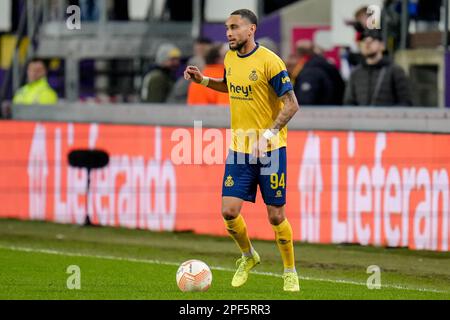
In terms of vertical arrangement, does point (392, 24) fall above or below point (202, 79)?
above

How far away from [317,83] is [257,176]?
621 cm

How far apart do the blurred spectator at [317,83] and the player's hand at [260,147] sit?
643cm

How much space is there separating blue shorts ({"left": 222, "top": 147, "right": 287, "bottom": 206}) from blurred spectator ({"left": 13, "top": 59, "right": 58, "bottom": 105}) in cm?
918

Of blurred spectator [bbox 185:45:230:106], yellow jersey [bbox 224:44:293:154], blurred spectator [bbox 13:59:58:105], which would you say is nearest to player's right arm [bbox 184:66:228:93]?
yellow jersey [bbox 224:44:293:154]

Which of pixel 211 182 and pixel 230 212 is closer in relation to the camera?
pixel 230 212

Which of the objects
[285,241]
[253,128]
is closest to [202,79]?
[253,128]

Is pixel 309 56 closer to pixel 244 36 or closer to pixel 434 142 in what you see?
pixel 434 142

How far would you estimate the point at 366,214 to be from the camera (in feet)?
54.9

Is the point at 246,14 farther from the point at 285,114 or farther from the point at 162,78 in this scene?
the point at 162,78

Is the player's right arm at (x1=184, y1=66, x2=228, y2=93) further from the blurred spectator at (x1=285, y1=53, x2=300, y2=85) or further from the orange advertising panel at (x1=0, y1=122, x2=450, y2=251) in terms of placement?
Result: the blurred spectator at (x1=285, y1=53, x2=300, y2=85)

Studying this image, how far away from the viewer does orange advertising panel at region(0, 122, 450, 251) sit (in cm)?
1631

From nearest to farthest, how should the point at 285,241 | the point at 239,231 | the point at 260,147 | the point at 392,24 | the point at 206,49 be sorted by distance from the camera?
the point at 260,147
the point at 285,241
the point at 239,231
the point at 206,49
the point at 392,24

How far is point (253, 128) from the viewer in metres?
12.3

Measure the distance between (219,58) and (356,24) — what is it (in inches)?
70.7
